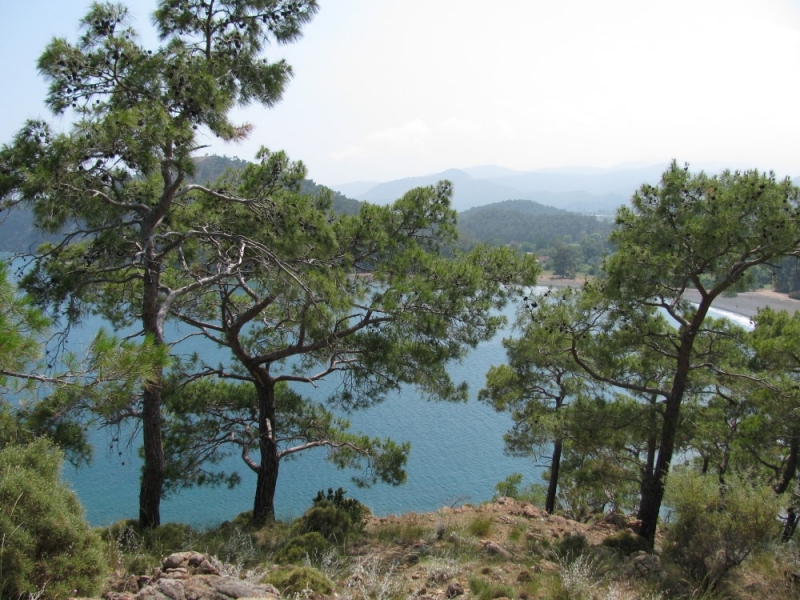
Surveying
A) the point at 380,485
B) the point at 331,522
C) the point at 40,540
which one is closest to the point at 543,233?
the point at 380,485

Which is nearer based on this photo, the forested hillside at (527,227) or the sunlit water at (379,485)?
the sunlit water at (379,485)

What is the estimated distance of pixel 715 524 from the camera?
14.2 ft

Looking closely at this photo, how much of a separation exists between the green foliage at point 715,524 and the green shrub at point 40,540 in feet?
12.8

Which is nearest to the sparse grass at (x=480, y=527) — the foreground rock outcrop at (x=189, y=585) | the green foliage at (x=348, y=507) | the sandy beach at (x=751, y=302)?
the green foliage at (x=348, y=507)

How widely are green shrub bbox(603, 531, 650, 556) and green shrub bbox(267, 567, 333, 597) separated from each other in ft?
10.9

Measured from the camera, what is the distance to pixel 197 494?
13.9 meters

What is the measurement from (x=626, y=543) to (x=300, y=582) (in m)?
3.75

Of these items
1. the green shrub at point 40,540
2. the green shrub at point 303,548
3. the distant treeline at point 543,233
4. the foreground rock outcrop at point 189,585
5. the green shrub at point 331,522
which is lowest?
the green shrub at point 331,522

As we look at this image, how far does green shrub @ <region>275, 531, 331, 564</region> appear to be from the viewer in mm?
4320

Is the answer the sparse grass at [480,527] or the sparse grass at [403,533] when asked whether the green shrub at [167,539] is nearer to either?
the sparse grass at [403,533]

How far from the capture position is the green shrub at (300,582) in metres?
3.01

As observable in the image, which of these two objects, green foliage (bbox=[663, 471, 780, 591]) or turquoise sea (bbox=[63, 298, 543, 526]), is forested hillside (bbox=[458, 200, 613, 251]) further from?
green foliage (bbox=[663, 471, 780, 591])

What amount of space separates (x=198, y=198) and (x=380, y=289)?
2013mm

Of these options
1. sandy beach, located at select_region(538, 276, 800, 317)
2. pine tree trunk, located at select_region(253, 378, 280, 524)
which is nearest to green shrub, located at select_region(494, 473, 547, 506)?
pine tree trunk, located at select_region(253, 378, 280, 524)
